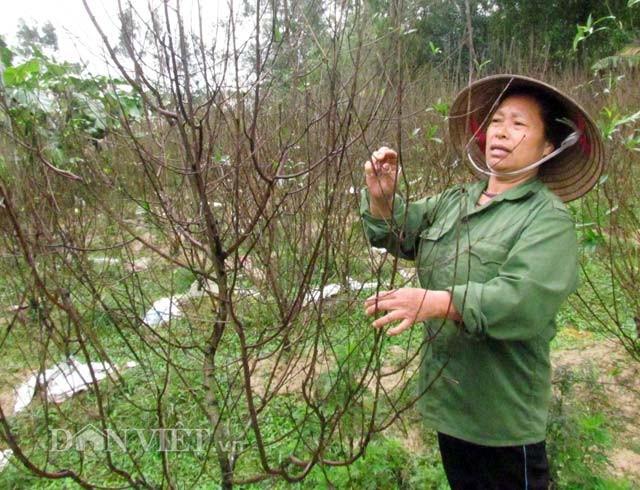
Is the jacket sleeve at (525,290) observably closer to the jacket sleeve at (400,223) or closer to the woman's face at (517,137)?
the woman's face at (517,137)

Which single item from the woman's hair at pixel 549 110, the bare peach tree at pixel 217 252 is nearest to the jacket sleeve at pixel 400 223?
the bare peach tree at pixel 217 252

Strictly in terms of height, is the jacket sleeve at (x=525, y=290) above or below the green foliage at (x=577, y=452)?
above

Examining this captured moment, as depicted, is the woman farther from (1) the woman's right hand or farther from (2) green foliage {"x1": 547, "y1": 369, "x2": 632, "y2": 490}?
(2) green foliage {"x1": 547, "y1": 369, "x2": 632, "y2": 490}

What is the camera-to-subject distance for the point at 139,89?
1.10m

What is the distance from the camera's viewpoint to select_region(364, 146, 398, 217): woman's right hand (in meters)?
1.45

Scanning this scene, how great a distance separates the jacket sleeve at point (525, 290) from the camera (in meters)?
1.09

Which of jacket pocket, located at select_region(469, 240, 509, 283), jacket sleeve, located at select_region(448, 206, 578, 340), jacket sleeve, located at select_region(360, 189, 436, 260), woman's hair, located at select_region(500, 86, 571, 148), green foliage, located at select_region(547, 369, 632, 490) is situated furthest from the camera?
green foliage, located at select_region(547, 369, 632, 490)

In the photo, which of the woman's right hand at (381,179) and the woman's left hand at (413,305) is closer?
the woman's left hand at (413,305)

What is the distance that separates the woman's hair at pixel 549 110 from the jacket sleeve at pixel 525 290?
36 centimetres

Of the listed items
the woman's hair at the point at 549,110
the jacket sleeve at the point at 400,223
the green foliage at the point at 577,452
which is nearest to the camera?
the woman's hair at the point at 549,110

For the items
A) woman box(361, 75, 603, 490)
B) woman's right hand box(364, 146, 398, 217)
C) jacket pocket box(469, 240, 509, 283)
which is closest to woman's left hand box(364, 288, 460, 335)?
woman box(361, 75, 603, 490)

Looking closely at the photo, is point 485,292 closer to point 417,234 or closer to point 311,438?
point 417,234

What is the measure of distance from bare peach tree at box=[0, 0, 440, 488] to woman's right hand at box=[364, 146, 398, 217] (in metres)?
0.10

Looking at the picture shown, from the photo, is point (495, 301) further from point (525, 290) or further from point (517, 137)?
point (517, 137)
